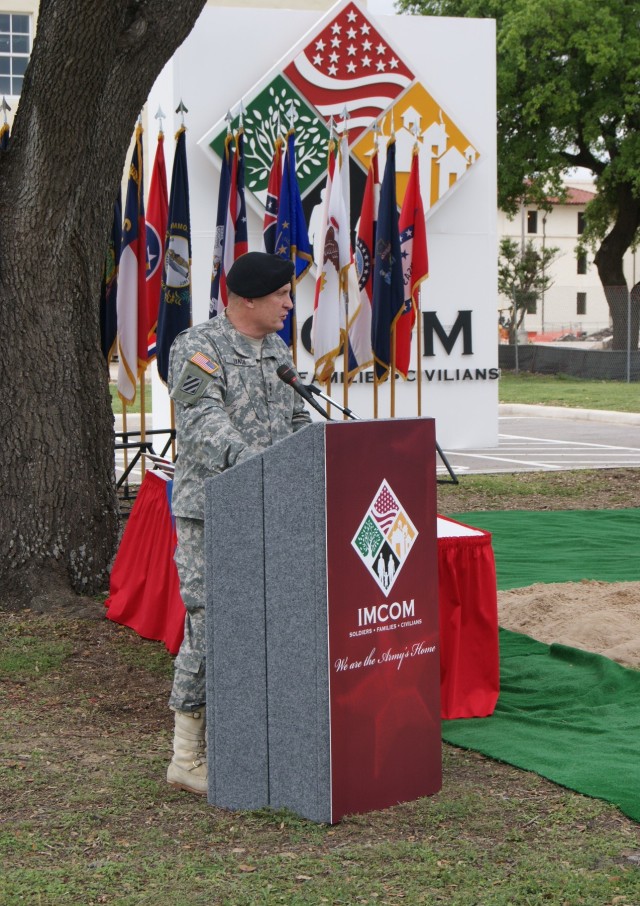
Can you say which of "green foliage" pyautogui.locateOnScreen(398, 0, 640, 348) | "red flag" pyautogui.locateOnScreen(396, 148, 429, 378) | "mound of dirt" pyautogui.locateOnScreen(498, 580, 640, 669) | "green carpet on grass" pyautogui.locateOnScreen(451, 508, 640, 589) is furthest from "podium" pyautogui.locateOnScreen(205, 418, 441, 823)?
"green foliage" pyautogui.locateOnScreen(398, 0, 640, 348)

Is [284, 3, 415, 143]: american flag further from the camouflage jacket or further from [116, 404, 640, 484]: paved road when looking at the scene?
the camouflage jacket

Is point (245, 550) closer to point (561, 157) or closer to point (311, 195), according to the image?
point (311, 195)

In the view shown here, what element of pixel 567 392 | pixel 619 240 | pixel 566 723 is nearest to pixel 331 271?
pixel 566 723

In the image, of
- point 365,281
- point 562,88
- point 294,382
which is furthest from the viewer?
point 562,88

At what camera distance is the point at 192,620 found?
13.8 ft

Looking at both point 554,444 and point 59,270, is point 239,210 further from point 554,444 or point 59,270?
point 554,444

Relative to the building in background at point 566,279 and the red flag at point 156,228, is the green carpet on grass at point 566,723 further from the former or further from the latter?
the building in background at point 566,279

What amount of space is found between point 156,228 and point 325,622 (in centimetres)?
792

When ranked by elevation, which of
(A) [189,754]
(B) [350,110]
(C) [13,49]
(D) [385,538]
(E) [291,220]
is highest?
(C) [13,49]

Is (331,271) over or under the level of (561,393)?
over

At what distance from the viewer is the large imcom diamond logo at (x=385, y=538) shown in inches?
150

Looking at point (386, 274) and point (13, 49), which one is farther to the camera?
point (13, 49)

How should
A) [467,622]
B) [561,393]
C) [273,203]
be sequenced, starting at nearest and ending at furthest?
[467,622], [273,203], [561,393]

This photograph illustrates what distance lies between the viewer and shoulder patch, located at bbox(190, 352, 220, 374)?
13.4 ft
